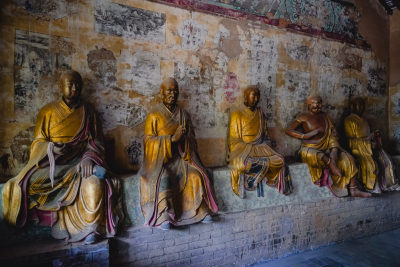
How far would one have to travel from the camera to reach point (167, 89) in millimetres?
3994

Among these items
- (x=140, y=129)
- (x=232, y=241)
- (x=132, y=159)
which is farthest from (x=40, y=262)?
(x=232, y=241)

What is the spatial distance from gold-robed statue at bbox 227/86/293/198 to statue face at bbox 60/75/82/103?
252cm

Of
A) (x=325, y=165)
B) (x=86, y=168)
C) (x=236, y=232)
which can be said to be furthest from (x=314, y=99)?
(x=86, y=168)

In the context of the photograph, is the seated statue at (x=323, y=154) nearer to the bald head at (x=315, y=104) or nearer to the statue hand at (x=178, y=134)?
the bald head at (x=315, y=104)

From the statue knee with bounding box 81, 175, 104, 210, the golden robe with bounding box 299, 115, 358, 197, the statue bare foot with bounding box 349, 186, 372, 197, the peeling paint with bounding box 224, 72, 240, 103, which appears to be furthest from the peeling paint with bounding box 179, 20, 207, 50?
the statue bare foot with bounding box 349, 186, 372, 197

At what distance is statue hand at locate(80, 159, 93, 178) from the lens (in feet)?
10.9

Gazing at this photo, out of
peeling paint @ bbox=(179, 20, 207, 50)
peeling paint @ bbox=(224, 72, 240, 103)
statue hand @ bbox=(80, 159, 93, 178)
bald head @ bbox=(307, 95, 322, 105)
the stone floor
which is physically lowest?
the stone floor

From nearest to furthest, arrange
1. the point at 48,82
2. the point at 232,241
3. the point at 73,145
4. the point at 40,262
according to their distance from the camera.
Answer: the point at 40,262, the point at 73,145, the point at 48,82, the point at 232,241

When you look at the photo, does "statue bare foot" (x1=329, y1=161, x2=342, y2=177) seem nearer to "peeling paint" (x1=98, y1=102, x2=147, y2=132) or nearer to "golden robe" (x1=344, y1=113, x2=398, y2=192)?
"golden robe" (x1=344, y1=113, x2=398, y2=192)

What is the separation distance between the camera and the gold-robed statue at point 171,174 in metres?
3.61

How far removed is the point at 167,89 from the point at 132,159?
1.29 meters

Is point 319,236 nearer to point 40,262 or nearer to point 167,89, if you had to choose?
point 167,89

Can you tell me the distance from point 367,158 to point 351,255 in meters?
2.01

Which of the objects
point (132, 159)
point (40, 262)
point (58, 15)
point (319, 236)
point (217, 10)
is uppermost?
point (217, 10)
